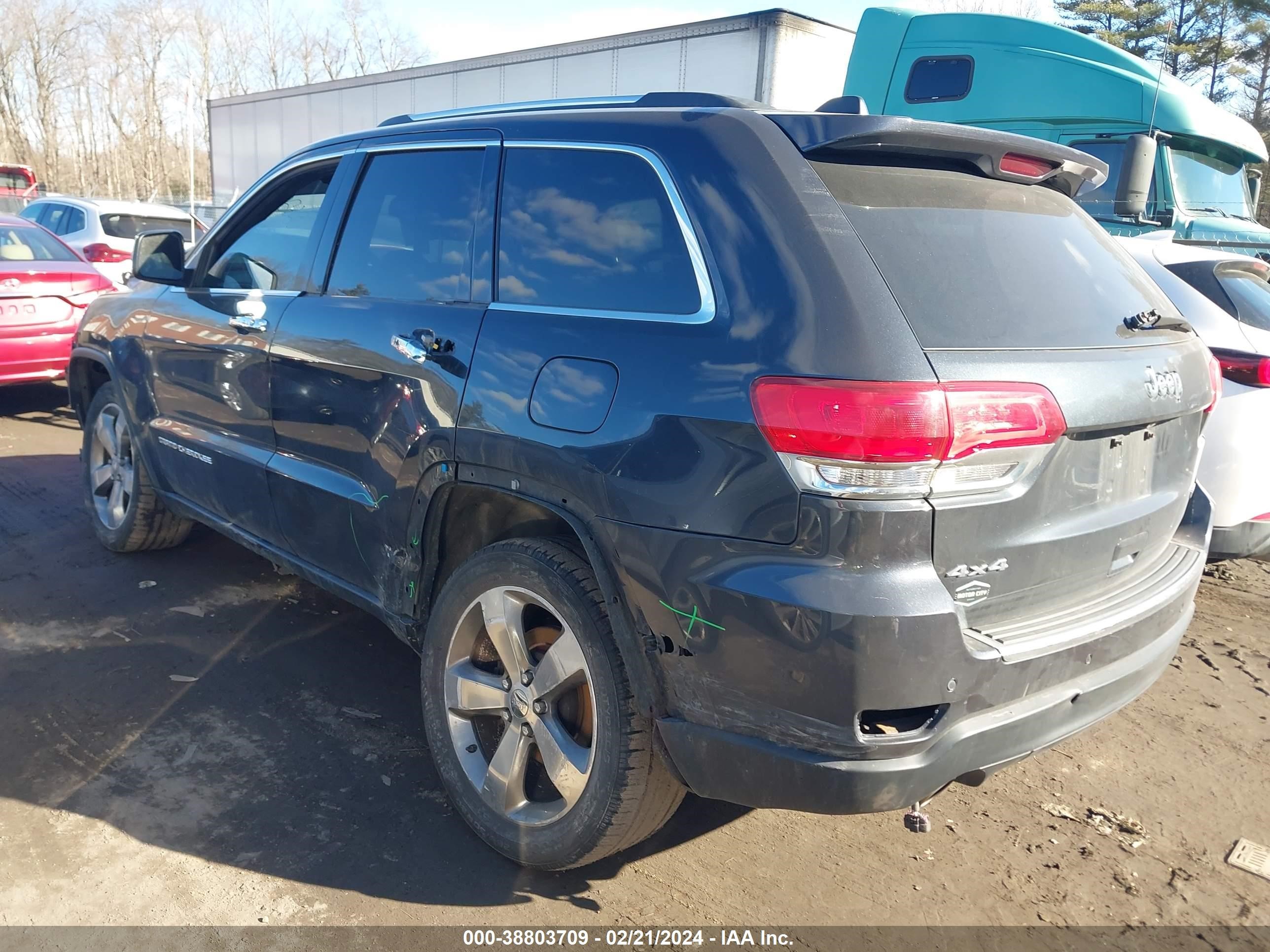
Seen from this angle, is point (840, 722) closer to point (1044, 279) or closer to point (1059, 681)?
point (1059, 681)

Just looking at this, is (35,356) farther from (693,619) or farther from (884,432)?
(884,432)

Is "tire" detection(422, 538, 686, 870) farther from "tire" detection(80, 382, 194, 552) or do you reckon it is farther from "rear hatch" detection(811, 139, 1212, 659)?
"tire" detection(80, 382, 194, 552)

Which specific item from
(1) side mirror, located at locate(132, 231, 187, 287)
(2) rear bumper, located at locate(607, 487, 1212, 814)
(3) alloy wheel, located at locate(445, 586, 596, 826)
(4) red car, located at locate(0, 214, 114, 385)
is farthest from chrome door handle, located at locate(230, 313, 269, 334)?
(4) red car, located at locate(0, 214, 114, 385)

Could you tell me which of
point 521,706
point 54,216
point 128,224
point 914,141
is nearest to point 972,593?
point 914,141

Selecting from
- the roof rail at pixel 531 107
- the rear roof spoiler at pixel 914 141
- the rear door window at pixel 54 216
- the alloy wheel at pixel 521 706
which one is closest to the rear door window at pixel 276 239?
the roof rail at pixel 531 107

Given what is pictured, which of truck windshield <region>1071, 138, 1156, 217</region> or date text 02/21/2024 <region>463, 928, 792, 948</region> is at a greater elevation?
truck windshield <region>1071, 138, 1156, 217</region>

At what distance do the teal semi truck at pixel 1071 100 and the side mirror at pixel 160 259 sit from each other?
6.41m

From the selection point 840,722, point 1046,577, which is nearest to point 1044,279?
point 1046,577

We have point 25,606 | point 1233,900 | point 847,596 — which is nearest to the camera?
point 847,596

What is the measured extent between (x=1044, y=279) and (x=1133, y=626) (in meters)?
0.91

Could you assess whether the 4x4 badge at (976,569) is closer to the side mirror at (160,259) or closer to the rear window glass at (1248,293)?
the rear window glass at (1248,293)

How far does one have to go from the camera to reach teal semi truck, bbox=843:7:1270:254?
26.9 ft

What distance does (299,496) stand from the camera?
3.51 m

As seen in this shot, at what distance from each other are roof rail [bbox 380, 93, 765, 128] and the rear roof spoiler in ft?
0.54
